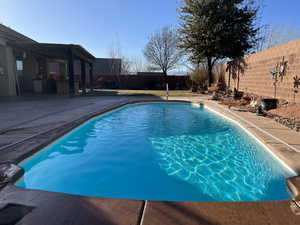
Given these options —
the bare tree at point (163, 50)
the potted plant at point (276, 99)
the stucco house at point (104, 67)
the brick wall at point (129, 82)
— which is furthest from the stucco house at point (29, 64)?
the bare tree at point (163, 50)

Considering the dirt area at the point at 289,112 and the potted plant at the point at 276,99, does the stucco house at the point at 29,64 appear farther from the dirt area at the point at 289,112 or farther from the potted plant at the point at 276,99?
the dirt area at the point at 289,112

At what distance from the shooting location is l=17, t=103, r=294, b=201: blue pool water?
296cm

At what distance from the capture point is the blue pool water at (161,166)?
117 inches

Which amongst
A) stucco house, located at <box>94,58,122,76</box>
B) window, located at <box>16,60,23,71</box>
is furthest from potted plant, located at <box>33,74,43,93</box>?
stucco house, located at <box>94,58,122,76</box>

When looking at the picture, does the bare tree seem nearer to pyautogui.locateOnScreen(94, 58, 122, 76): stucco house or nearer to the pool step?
pyautogui.locateOnScreen(94, 58, 122, 76): stucco house

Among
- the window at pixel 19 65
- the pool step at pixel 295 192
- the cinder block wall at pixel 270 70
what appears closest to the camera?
the pool step at pixel 295 192

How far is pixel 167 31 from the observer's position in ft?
94.9

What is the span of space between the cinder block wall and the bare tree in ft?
62.3

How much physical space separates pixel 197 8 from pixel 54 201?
15457 mm

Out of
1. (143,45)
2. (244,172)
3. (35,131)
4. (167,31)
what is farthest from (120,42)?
(244,172)

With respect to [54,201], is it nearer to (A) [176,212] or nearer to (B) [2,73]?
(A) [176,212]

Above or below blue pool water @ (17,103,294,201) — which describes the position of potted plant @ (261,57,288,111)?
above

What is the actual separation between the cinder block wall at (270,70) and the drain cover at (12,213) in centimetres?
808

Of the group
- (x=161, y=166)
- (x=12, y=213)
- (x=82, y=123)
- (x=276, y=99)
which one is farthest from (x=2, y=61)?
(x=276, y=99)
